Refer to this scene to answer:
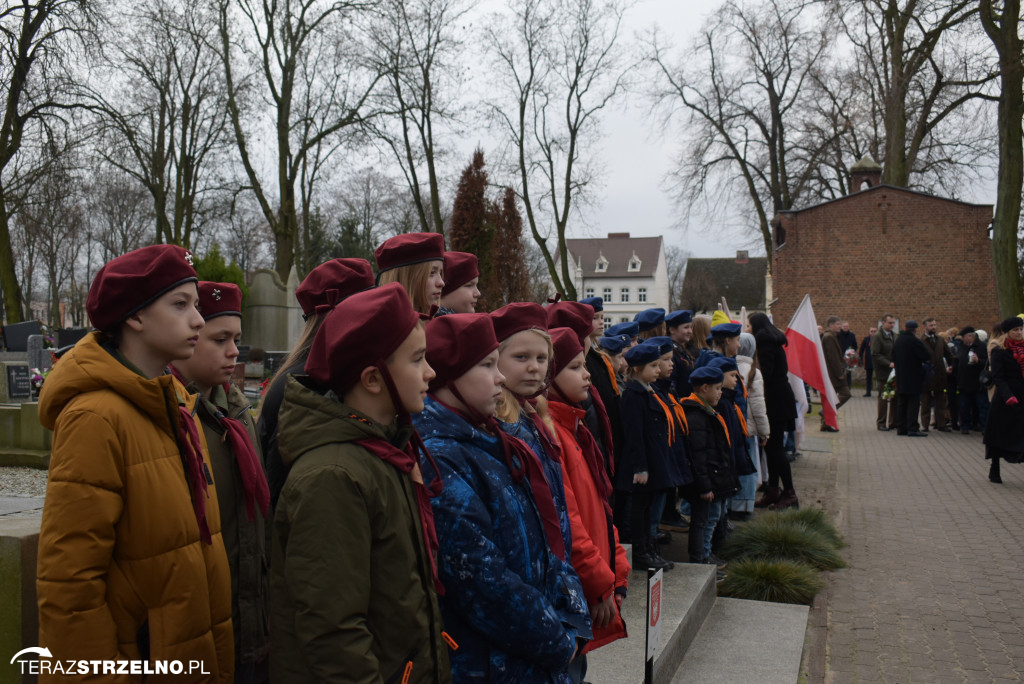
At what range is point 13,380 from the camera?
10.2m

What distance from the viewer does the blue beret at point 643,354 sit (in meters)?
5.88

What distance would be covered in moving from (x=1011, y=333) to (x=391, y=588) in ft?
37.5

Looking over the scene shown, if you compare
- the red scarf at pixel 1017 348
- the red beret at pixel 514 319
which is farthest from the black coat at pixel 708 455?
the red scarf at pixel 1017 348

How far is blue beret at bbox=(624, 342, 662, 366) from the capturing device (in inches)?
232

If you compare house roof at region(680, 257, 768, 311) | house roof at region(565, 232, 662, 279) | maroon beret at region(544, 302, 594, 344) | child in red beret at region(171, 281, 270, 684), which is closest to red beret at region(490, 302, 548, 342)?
child in red beret at region(171, 281, 270, 684)

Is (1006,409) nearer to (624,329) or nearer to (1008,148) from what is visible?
(624,329)

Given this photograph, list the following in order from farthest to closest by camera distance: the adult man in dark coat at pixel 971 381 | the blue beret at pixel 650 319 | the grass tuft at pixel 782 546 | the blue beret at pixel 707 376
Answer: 1. the adult man in dark coat at pixel 971 381
2. the blue beret at pixel 650 319
3. the grass tuft at pixel 782 546
4. the blue beret at pixel 707 376

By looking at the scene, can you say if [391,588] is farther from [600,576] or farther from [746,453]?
[746,453]

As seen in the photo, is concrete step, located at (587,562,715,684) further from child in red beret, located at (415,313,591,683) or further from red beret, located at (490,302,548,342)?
red beret, located at (490,302,548,342)

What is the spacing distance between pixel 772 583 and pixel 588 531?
3342 millimetres

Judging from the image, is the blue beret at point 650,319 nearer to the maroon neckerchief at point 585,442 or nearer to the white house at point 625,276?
the maroon neckerchief at point 585,442

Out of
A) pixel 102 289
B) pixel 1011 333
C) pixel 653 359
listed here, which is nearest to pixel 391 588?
pixel 102 289

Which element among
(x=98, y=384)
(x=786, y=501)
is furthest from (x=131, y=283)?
(x=786, y=501)

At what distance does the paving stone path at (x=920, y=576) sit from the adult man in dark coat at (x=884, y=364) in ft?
15.0
